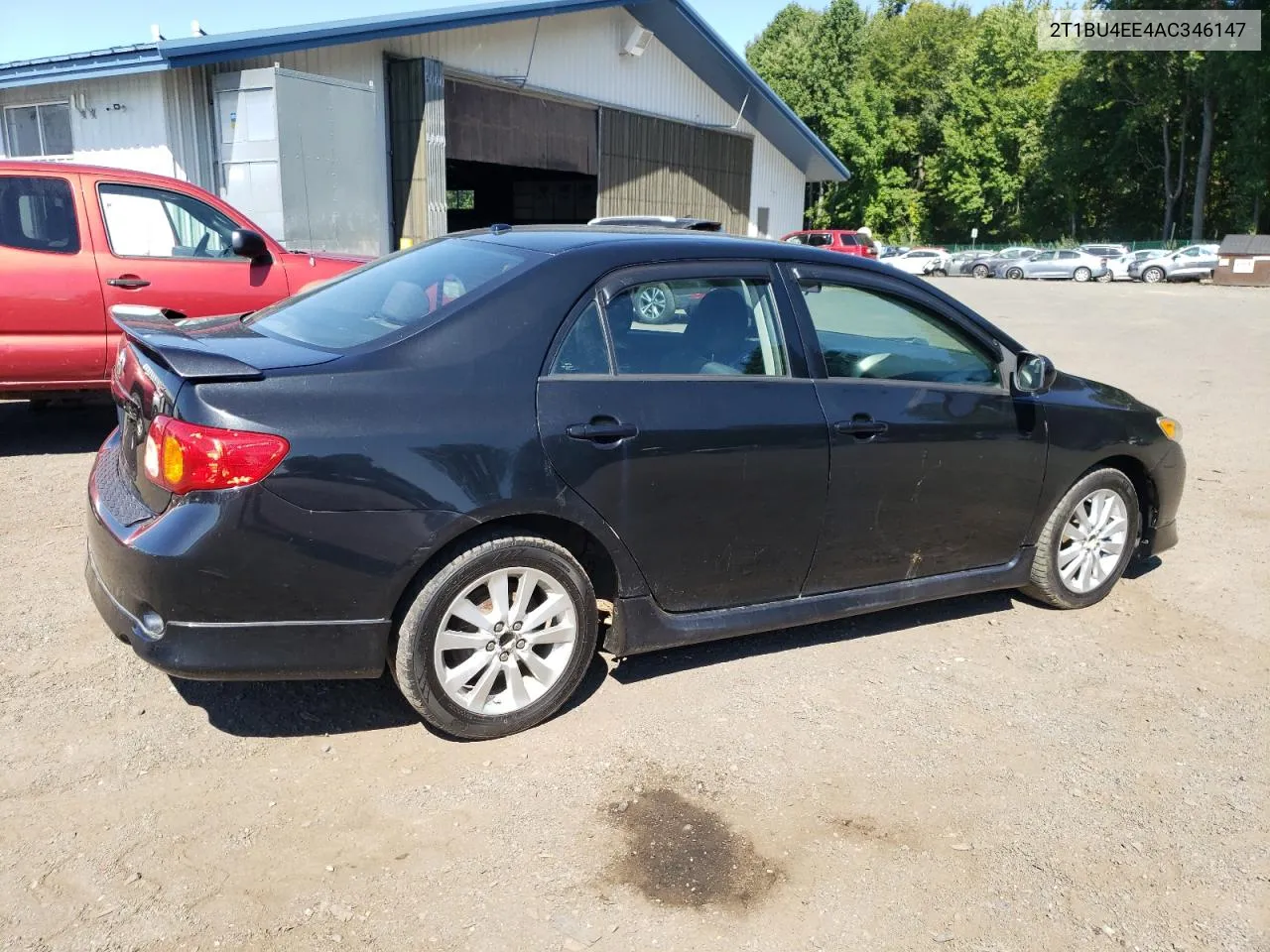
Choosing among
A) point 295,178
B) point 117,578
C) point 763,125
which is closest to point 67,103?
point 295,178

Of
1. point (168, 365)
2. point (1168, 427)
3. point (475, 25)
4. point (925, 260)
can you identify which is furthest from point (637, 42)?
point (925, 260)

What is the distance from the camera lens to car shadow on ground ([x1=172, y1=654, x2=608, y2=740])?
3514 mm

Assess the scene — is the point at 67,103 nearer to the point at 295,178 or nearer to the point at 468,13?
the point at 295,178

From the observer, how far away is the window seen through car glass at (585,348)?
11.2 feet

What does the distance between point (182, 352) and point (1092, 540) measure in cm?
400

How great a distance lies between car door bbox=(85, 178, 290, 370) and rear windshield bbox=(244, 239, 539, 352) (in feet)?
10.9

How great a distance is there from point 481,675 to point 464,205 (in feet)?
138

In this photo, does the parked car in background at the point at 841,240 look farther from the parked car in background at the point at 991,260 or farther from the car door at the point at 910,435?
the car door at the point at 910,435

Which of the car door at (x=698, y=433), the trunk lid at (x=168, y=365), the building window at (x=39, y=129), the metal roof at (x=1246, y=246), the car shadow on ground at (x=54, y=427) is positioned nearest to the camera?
the trunk lid at (x=168, y=365)

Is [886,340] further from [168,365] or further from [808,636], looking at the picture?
[168,365]

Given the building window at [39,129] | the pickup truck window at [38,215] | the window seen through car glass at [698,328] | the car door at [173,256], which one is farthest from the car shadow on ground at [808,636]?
the building window at [39,129]

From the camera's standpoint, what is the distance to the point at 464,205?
43.0 meters

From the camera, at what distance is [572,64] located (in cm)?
1938

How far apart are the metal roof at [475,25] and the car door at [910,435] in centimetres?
1053
